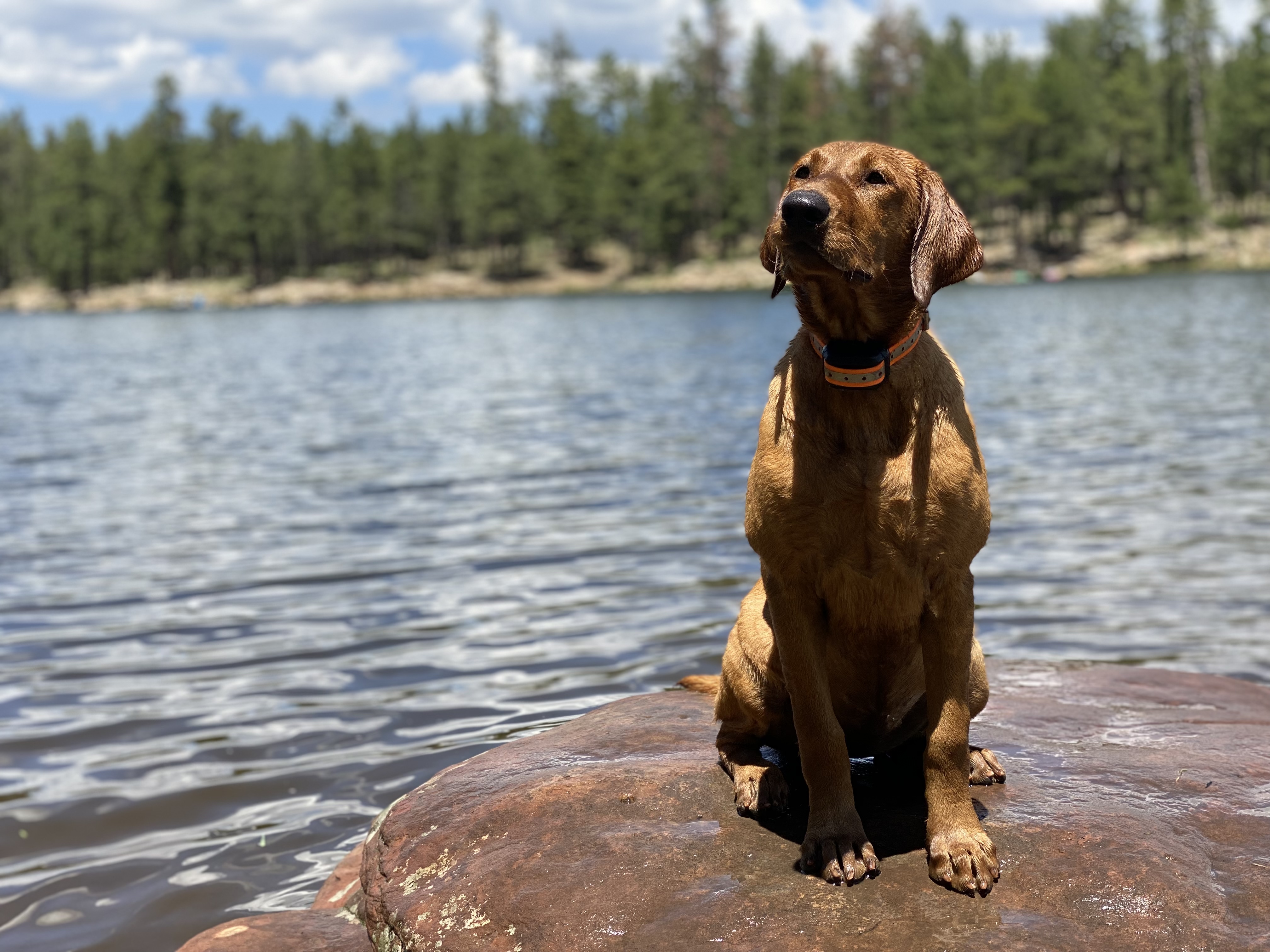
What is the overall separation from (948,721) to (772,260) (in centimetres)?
169

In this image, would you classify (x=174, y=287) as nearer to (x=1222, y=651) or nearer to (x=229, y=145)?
(x=229, y=145)

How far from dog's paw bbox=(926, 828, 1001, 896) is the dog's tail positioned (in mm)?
2367

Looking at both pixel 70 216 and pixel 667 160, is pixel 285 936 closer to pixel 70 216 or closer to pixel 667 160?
pixel 667 160

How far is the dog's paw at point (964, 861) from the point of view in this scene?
3809mm

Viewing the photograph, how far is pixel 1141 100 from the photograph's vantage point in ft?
314

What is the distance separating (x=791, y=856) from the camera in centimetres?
414

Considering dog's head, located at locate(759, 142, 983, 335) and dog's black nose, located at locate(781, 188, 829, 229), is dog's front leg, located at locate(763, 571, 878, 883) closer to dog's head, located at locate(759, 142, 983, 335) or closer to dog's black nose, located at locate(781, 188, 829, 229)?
dog's head, located at locate(759, 142, 983, 335)

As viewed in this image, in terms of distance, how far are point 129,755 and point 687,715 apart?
3758 mm

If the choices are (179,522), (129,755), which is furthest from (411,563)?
(129,755)

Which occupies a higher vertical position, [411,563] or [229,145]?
[229,145]

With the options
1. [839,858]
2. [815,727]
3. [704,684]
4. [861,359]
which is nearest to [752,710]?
[815,727]

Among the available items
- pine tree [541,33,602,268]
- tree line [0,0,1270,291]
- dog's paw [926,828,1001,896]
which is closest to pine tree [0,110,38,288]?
tree line [0,0,1270,291]

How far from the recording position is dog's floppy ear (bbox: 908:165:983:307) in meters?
3.90

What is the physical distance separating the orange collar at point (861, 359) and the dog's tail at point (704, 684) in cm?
266
